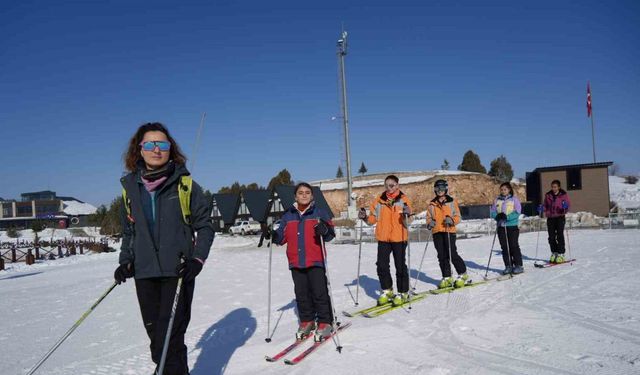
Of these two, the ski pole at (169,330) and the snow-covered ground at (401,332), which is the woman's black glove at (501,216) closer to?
the snow-covered ground at (401,332)

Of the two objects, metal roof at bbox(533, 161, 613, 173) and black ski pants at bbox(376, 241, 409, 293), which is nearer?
black ski pants at bbox(376, 241, 409, 293)

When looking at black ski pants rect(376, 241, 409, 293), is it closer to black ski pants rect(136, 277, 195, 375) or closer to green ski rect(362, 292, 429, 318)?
green ski rect(362, 292, 429, 318)

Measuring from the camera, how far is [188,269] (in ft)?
9.59

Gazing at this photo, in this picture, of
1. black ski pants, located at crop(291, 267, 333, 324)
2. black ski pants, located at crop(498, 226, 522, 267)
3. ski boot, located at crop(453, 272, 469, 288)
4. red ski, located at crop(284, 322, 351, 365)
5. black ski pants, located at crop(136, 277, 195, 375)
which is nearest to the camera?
black ski pants, located at crop(136, 277, 195, 375)

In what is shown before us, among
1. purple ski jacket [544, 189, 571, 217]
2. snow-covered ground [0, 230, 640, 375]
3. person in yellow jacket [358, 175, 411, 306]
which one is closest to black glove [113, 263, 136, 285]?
snow-covered ground [0, 230, 640, 375]

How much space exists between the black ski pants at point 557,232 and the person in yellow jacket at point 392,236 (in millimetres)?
5748

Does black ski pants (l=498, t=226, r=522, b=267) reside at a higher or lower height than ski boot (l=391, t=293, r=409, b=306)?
higher

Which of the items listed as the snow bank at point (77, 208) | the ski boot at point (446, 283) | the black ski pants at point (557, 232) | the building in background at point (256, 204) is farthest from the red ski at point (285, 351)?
the snow bank at point (77, 208)

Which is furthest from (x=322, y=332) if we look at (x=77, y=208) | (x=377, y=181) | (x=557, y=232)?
(x=77, y=208)

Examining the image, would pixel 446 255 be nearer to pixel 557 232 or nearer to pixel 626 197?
pixel 557 232

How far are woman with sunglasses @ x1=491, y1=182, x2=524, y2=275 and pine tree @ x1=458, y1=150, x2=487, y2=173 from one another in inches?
2814

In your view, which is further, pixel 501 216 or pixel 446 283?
pixel 501 216

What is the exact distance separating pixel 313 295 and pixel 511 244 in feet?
18.4

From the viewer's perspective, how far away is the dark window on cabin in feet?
111
